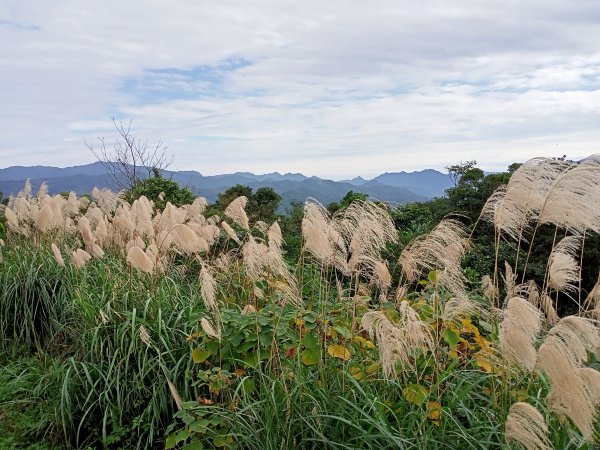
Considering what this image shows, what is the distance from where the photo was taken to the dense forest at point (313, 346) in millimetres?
2764

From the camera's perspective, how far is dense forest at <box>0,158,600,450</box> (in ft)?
9.07

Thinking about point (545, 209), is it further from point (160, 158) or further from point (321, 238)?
point (160, 158)

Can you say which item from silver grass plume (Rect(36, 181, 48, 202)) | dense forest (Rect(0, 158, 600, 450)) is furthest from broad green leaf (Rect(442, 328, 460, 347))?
silver grass plume (Rect(36, 181, 48, 202))

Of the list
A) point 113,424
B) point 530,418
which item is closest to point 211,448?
point 113,424

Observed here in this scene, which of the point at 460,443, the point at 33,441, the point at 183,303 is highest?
the point at 183,303

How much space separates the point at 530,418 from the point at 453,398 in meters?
1.00

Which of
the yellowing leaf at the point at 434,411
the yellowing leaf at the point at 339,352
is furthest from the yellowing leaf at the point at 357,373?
the yellowing leaf at the point at 434,411

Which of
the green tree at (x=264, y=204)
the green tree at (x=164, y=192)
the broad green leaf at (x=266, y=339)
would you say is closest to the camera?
the broad green leaf at (x=266, y=339)

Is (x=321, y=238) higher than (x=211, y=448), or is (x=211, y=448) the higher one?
(x=321, y=238)

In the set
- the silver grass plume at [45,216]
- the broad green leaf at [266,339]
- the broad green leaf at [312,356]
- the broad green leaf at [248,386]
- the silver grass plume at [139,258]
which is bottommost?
the broad green leaf at [248,386]

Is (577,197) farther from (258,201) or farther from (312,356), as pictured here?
(258,201)

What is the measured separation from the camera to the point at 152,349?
4.27 meters

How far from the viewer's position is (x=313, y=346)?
3398mm

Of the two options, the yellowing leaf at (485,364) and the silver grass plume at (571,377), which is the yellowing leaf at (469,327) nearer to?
the yellowing leaf at (485,364)
